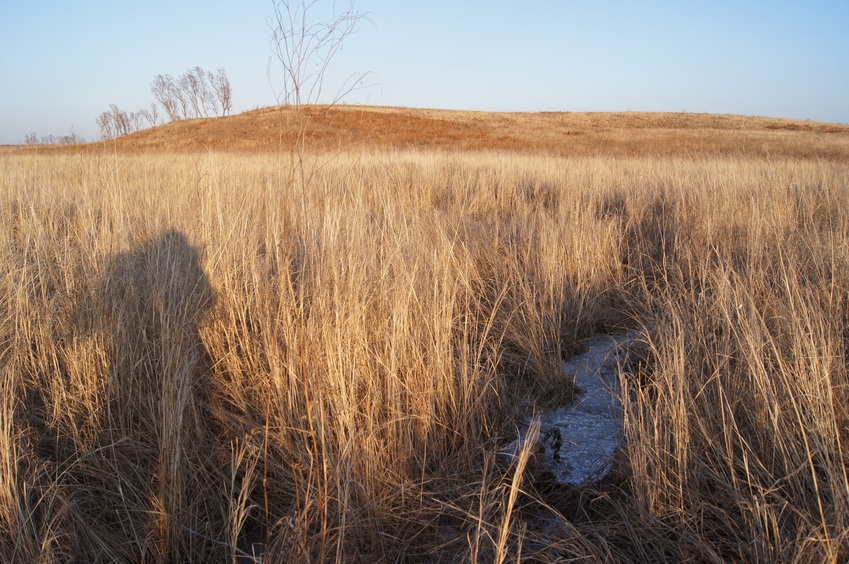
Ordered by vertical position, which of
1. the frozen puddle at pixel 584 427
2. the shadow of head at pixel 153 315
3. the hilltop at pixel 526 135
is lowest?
the frozen puddle at pixel 584 427

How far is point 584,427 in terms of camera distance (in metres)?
2.01

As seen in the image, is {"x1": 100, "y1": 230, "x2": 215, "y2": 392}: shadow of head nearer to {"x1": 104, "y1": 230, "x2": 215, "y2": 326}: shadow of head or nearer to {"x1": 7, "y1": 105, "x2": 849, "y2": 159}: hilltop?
{"x1": 104, "y1": 230, "x2": 215, "y2": 326}: shadow of head

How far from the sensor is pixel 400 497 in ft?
5.24

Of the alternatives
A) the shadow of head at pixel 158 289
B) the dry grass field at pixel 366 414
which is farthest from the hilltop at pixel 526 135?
the dry grass field at pixel 366 414

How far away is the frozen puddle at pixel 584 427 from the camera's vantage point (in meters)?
1.75

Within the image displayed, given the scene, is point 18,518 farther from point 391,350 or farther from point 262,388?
point 391,350

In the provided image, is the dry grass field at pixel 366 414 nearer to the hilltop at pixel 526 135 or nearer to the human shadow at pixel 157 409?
the human shadow at pixel 157 409

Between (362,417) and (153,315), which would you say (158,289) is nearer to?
(153,315)

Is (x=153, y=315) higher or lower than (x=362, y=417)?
higher

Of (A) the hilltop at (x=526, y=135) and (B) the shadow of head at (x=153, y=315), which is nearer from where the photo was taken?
(B) the shadow of head at (x=153, y=315)

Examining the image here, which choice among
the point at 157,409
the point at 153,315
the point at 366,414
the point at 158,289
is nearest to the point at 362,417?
the point at 366,414

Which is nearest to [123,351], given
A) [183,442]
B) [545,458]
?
[183,442]

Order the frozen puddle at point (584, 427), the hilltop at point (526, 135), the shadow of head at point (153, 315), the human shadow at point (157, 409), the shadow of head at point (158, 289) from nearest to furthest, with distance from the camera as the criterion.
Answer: the human shadow at point (157, 409), the frozen puddle at point (584, 427), the shadow of head at point (153, 315), the shadow of head at point (158, 289), the hilltop at point (526, 135)

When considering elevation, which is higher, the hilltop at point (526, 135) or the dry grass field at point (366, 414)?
the hilltop at point (526, 135)
